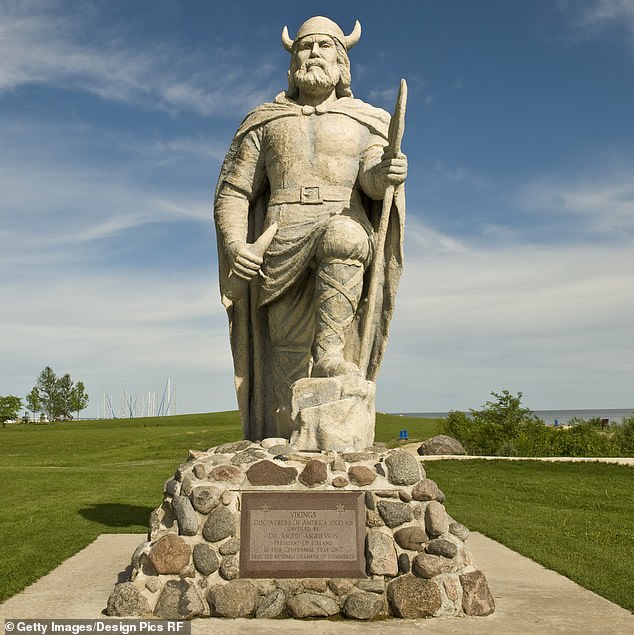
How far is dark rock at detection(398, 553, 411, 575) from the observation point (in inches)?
182

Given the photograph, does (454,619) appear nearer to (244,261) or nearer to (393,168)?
(244,261)

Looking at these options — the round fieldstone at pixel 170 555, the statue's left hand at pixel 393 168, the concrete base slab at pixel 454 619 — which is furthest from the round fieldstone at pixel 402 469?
the statue's left hand at pixel 393 168

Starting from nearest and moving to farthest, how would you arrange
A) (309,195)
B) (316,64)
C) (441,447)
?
(309,195), (316,64), (441,447)

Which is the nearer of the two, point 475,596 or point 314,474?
point 475,596

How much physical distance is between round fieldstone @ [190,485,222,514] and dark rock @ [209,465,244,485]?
0.11 meters

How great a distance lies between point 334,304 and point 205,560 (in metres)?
2.13

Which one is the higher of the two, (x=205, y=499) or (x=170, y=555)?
(x=205, y=499)

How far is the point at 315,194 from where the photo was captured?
6.06m

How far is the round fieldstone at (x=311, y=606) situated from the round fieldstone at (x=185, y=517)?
77 centimetres

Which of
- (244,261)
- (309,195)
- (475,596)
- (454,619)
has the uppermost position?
(309,195)

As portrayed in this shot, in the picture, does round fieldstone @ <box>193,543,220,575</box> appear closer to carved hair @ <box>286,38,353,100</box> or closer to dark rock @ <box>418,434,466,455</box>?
carved hair @ <box>286,38,353,100</box>

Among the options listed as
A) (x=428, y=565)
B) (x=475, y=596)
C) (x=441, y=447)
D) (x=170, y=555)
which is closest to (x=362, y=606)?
(x=428, y=565)

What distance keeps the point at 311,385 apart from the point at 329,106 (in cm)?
255

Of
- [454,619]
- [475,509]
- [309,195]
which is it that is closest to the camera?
[454,619]
